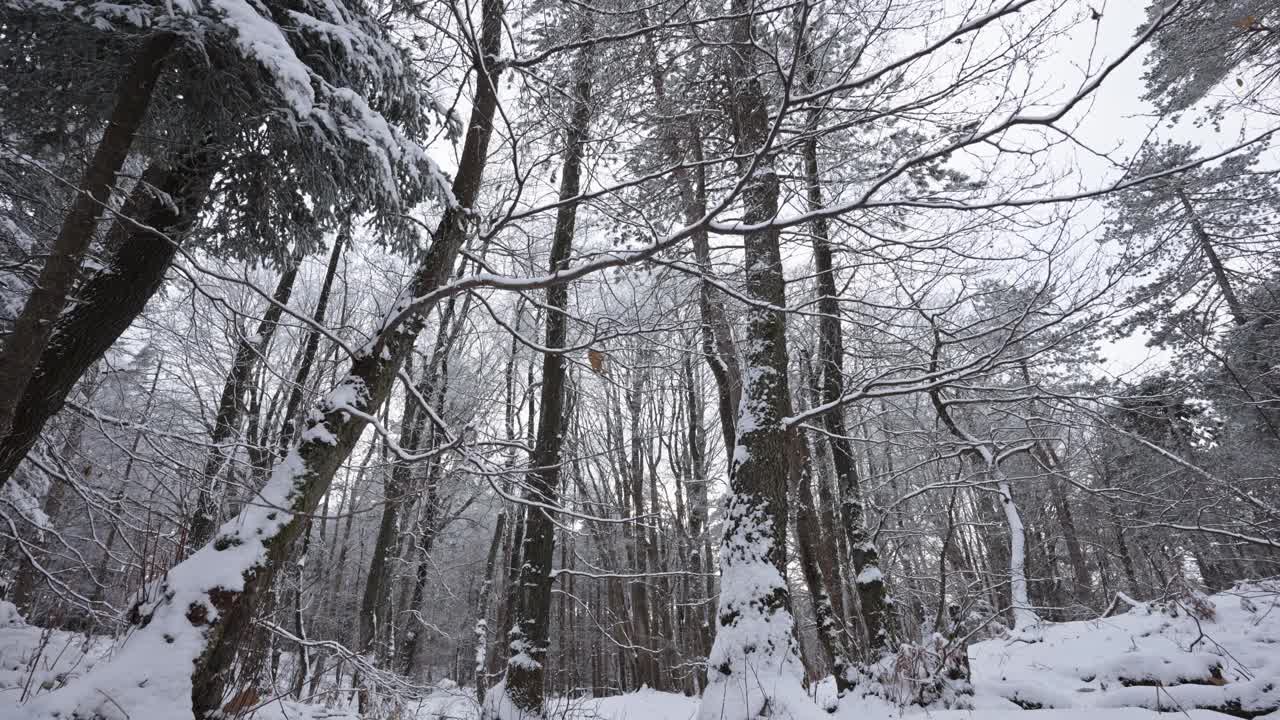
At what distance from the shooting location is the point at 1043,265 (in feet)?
13.1

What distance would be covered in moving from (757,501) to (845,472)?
3.09 metres

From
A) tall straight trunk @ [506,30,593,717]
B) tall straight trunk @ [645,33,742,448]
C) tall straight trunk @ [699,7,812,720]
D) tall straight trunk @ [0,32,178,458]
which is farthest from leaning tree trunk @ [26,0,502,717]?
tall straight trunk @ [699,7,812,720]

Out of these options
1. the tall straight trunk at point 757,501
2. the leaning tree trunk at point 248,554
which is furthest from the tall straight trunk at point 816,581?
the leaning tree trunk at point 248,554

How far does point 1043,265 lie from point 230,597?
5752 millimetres

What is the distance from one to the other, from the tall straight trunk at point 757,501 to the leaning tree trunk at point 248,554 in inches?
94.8

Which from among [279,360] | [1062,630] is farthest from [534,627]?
[279,360]

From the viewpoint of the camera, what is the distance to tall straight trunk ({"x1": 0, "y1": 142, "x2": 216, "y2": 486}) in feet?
12.2

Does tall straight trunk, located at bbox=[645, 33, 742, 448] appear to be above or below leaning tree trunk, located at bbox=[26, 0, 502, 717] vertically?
above

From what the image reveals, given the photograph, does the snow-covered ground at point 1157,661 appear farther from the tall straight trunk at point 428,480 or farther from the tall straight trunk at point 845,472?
the tall straight trunk at point 428,480

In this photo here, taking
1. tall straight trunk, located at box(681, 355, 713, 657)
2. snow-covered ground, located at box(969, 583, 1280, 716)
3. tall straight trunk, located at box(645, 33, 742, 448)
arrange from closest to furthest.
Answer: snow-covered ground, located at box(969, 583, 1280, 716), tall straight trunk, located at box(645, 33, 742, 448), tall straight trunk, located at box(681, 355, 713, 657)

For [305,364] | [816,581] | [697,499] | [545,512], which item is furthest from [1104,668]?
[697,499]

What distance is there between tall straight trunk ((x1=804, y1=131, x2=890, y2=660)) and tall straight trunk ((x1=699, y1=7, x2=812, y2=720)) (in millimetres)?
580

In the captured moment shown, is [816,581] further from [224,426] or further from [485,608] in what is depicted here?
[485,608]

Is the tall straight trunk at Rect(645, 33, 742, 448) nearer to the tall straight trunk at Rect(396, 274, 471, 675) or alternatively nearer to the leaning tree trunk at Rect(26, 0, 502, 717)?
the leaning tree trunk at Rect(26, 0, 502, 717)
